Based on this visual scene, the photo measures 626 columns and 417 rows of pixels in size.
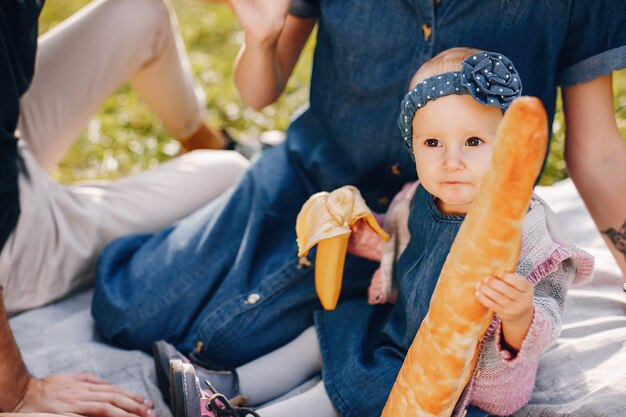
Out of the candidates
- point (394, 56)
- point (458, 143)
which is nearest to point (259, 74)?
point (394, 56)

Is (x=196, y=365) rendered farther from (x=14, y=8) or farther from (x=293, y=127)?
(x=14, y=8)

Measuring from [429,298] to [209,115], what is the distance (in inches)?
79.0

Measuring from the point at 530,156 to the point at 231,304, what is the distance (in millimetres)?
908

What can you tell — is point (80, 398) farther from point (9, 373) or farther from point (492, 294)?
point (492, 294)

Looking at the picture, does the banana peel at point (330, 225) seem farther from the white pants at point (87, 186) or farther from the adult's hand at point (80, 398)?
the white pants at point (87, 186)

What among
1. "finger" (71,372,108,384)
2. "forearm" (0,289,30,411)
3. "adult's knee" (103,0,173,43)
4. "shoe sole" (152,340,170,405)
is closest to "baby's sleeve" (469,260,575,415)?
"shoe sole" (152,340,170,405)

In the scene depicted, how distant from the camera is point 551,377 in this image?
160cm

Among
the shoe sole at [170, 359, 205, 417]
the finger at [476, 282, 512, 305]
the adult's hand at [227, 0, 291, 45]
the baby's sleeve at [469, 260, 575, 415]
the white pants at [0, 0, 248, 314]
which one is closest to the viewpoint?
the finger at [476, 282, 512, 305]

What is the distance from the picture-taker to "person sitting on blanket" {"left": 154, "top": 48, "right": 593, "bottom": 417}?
1.26m

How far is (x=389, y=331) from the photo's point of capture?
1550 millimetres

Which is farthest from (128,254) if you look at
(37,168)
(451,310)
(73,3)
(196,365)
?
(73,3)

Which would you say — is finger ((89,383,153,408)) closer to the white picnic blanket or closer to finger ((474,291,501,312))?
the white picnic blanket

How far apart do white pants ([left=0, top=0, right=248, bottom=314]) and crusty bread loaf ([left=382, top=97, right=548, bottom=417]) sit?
1021mm

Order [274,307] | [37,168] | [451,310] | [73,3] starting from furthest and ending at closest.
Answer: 1. [73,3]
2. [37,168]
3. [274,307]
4. [451,310]
